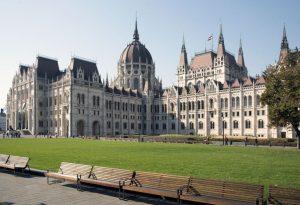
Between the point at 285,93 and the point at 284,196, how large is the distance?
114ft

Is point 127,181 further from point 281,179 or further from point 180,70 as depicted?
point 180,70

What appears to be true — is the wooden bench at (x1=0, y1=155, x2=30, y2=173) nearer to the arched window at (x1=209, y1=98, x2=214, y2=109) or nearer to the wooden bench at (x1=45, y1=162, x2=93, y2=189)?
the wooden bench at (x1=45, y1=162, x2=93, y2=189)

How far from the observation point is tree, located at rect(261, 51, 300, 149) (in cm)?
4044

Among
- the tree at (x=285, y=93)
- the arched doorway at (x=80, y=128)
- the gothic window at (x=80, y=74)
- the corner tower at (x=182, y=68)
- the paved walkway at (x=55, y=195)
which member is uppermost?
the corner tower at (x=182, y=68)

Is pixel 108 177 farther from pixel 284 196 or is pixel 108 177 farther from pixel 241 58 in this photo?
pixel 241 58

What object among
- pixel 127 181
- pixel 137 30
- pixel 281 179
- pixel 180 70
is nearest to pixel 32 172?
pixel 127 181

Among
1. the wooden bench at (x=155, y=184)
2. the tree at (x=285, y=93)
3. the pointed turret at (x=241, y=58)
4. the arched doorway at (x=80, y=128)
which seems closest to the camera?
the wooden bench at (x=155, y=184)

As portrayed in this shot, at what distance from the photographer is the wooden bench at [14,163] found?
62.0ft

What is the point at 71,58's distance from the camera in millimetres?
105625

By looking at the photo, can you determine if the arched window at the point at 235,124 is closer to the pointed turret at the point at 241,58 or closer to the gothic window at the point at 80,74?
the gothic window at the point at 80,74

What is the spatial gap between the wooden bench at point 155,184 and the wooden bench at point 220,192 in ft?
1.11

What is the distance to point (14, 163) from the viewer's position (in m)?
19.8

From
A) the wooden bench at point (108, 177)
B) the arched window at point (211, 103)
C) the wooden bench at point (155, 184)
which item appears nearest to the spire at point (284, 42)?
the arched window at point (211, 103)

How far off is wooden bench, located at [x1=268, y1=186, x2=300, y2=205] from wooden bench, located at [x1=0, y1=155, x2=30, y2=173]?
1349 cm
